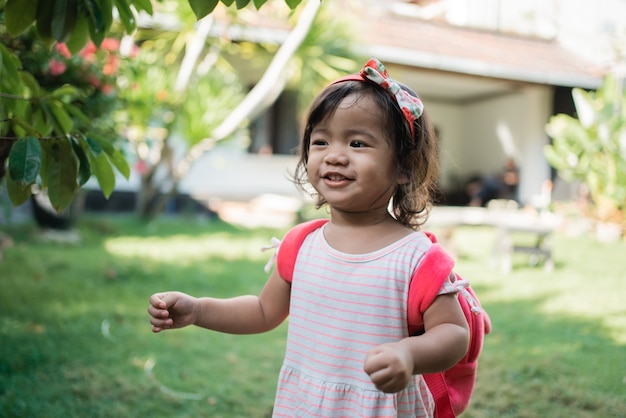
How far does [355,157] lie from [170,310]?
0.61m

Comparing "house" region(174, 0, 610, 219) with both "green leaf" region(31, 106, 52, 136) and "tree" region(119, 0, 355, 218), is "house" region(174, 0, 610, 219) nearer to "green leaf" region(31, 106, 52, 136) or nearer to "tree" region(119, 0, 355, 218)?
"tree" region(119, 0, 355, 218)

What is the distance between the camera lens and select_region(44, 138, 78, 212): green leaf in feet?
5.49

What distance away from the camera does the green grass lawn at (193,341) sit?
284cm

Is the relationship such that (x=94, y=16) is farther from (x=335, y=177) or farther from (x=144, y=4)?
(x=335, y=177)

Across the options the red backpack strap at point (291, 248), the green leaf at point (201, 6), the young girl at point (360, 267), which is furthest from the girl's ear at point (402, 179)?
the green leaf at point (201, 6)

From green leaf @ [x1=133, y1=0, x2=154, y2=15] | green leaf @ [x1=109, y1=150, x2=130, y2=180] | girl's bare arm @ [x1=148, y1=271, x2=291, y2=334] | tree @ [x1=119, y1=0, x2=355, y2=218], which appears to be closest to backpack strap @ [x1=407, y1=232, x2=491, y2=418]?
girl's bare arm @ [x1=148, y1=271, x2=291, y2=334]

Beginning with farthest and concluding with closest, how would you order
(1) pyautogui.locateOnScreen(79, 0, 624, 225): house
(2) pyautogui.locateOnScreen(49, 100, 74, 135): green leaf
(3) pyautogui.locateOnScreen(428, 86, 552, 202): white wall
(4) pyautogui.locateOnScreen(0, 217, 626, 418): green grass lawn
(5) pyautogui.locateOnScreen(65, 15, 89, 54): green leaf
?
(3) pyautogui.locateOnScreen(428, 86, 552, 202): white wall, (1) pyautogui.locateOnScreen(79, 0, 624, 225): house, (4) pyautogui.locateOnScreen(0, 217, 626, 418): green grass lawn, (2) pyautogui.locateOnScreen(49, 100, 74, 135): green leaf, (5) pyautogui.locateOnScreen(65, 15, 89, 54): green leaf

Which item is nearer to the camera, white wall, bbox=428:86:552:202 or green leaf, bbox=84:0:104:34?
green leaf, bbox=84:0:104:34

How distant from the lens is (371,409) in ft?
4.70

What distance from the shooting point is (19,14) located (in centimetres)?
159

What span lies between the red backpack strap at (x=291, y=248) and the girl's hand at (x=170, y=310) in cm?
24

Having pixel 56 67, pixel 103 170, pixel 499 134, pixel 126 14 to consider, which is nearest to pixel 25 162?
pixel 103 170

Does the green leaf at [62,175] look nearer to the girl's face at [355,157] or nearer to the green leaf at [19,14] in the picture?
the green leaf at [19,14]

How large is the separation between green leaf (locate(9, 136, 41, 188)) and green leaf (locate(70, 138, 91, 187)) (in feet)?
0.46
